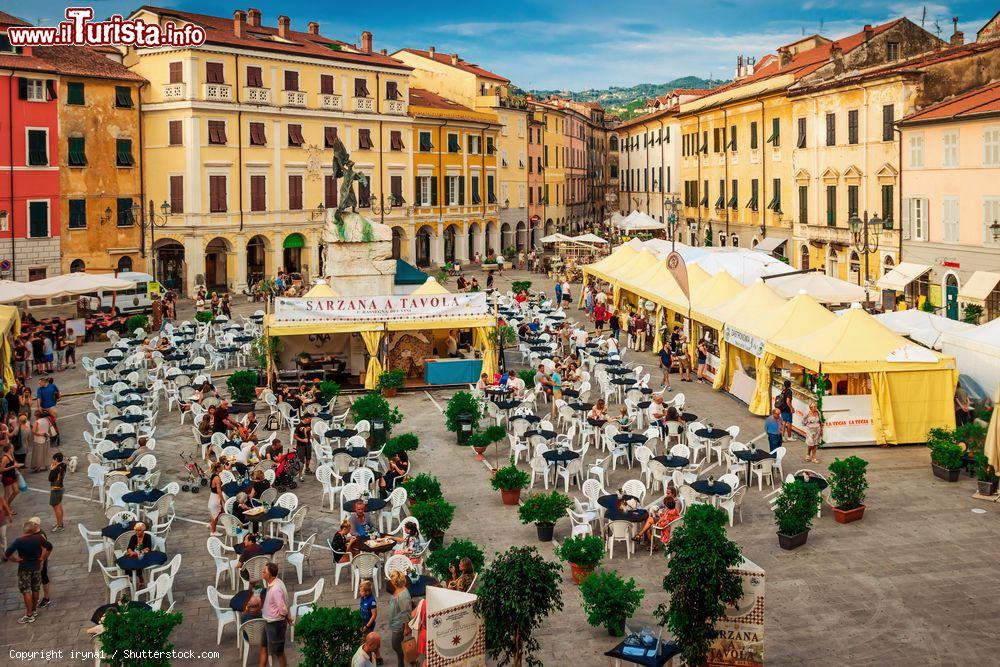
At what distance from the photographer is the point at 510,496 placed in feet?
60.6

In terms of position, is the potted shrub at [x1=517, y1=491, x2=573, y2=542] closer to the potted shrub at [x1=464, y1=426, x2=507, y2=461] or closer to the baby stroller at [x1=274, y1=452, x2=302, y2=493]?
the potted shrub at [x1=464, y1=426, x2=507, y2=461]

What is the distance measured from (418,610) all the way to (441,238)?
185 ft

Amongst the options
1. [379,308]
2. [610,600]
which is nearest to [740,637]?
[610,600]

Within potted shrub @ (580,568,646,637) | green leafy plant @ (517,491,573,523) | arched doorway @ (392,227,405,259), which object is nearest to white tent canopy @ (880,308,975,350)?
green leafy plant @ (517,491,573,523)

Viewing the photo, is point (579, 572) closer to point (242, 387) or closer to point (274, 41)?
point (242, 387)

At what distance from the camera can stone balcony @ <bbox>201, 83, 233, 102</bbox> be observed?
5231 centimetres

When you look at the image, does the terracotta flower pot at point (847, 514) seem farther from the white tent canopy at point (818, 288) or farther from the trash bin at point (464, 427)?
the white tent canopy at point (818, 288)

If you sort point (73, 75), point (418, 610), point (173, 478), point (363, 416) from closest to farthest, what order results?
point (418, 610)
point (173, 478)
point (363, 416)
point (73, 75)

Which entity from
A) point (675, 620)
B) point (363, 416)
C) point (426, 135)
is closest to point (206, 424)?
point (363, 416)

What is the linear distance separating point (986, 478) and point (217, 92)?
145 ft

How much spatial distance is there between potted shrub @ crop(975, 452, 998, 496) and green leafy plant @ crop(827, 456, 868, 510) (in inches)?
113

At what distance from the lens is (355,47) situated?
215 feet

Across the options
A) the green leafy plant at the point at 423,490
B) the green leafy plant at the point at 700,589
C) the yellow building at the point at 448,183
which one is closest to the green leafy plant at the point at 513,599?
the green leafy plant at the point at 700,589

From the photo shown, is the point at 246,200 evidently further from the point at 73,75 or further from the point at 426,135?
the point at 426,135
